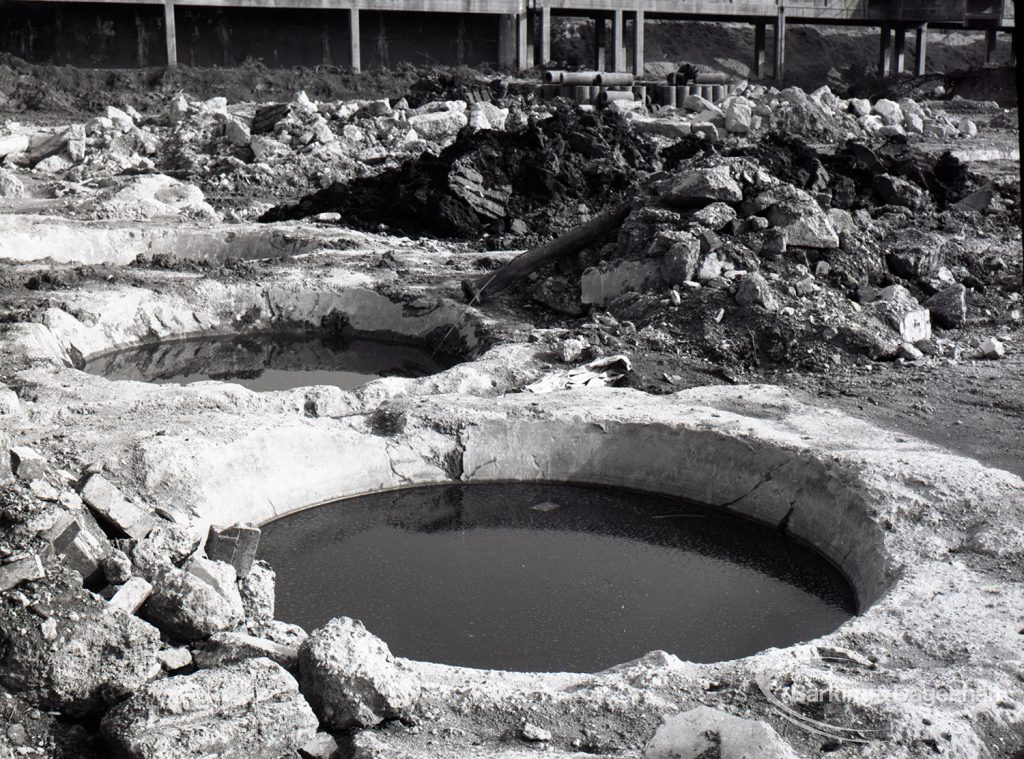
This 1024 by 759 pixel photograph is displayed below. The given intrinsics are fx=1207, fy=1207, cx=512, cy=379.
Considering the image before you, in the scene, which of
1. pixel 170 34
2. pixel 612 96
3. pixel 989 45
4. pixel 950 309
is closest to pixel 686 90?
pixel 612 96

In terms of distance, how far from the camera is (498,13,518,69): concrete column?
30734 mm

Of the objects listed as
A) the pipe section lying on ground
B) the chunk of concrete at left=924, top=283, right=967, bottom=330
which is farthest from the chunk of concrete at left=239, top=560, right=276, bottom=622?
the chunk of concrete at left=924, top=283, right=967, bottom=330

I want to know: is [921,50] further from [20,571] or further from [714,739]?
[20,571]

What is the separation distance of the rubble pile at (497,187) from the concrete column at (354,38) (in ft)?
40.2

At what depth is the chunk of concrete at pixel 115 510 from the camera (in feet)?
22.3

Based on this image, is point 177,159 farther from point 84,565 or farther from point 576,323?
point 84,565

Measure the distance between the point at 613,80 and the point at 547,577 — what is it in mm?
19900

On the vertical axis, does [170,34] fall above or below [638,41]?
above

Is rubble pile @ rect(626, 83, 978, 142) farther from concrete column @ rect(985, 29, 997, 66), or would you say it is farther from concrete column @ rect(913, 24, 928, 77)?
concrete column @ rect(985, 29, 997, 66)

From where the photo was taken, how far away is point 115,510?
6.85 metres

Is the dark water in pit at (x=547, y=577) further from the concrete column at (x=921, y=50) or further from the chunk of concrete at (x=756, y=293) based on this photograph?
the concrete column at (x=921, y=50)

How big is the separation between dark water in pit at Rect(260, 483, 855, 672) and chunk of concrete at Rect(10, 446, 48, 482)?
1.70m

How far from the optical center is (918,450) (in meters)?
8.60

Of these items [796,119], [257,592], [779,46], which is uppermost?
[779,46]
